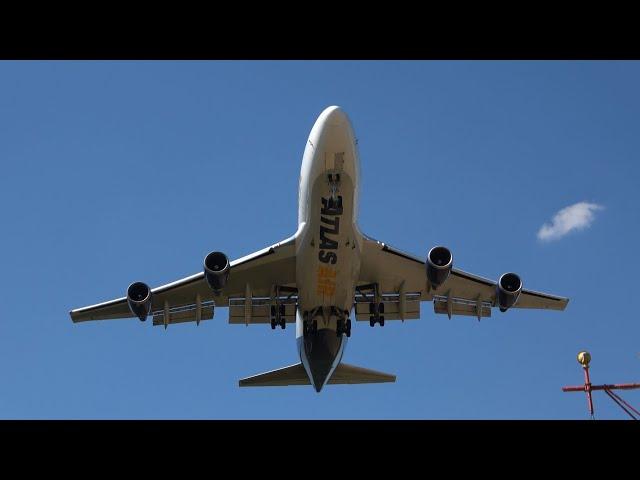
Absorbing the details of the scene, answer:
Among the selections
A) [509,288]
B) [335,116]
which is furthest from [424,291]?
[335,116]

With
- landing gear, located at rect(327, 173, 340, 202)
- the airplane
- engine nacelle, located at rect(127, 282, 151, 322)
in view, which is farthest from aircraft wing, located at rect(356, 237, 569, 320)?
engine nacelle, located at rect(127, 282, 151, 322)

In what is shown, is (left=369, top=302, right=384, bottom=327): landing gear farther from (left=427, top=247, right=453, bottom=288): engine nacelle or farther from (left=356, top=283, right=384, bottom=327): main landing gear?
(left=427, top=247, right=453, bottom=288): engine nacelle

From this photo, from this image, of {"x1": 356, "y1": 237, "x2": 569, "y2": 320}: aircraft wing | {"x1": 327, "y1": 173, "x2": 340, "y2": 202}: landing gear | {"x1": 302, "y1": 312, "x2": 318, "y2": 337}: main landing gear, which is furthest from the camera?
{"x1": 356, "y1": 237, "x2": 569, "y2": 320}: aircraft wing

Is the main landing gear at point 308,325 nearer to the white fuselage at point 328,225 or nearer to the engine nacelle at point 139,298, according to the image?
the white fuselage at point 328,225

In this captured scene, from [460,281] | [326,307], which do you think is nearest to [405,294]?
[460,281]
